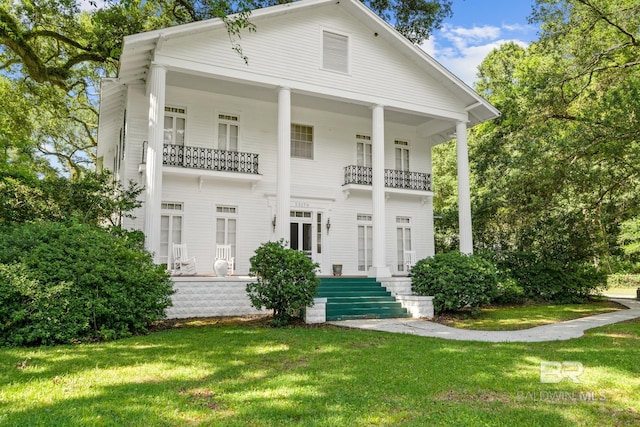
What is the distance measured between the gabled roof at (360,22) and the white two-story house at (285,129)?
0.15 ft

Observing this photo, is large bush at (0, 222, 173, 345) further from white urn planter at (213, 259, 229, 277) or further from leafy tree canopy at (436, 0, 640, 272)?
leafy tree canopy at (436, 0, 640, 272)

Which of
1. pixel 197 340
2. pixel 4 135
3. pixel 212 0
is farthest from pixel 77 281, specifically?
pixel 4 135

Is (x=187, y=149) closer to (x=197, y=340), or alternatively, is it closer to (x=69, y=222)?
(x=69, y=222)

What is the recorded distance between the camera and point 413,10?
63.7 feet

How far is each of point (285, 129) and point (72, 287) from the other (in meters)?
7.78

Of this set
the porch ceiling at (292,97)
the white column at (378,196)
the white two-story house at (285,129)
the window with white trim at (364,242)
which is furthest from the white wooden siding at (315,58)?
the window with white trim at (364,242)

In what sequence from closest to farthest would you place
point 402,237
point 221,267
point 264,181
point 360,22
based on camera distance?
point 221,267
point 360,22
point 264,181
point 402,237

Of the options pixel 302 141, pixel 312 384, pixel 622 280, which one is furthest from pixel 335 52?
pixel 622 280

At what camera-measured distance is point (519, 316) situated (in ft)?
40.4

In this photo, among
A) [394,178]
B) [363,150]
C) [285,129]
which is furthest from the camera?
[363,150]

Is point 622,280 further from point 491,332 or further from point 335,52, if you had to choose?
point 335,52

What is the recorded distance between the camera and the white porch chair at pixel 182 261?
1389 centimetres

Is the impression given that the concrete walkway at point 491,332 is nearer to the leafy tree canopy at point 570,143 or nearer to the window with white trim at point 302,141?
the leafy tree canopy at point 570,143

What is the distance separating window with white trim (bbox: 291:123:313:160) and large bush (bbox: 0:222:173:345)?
28.2ft
